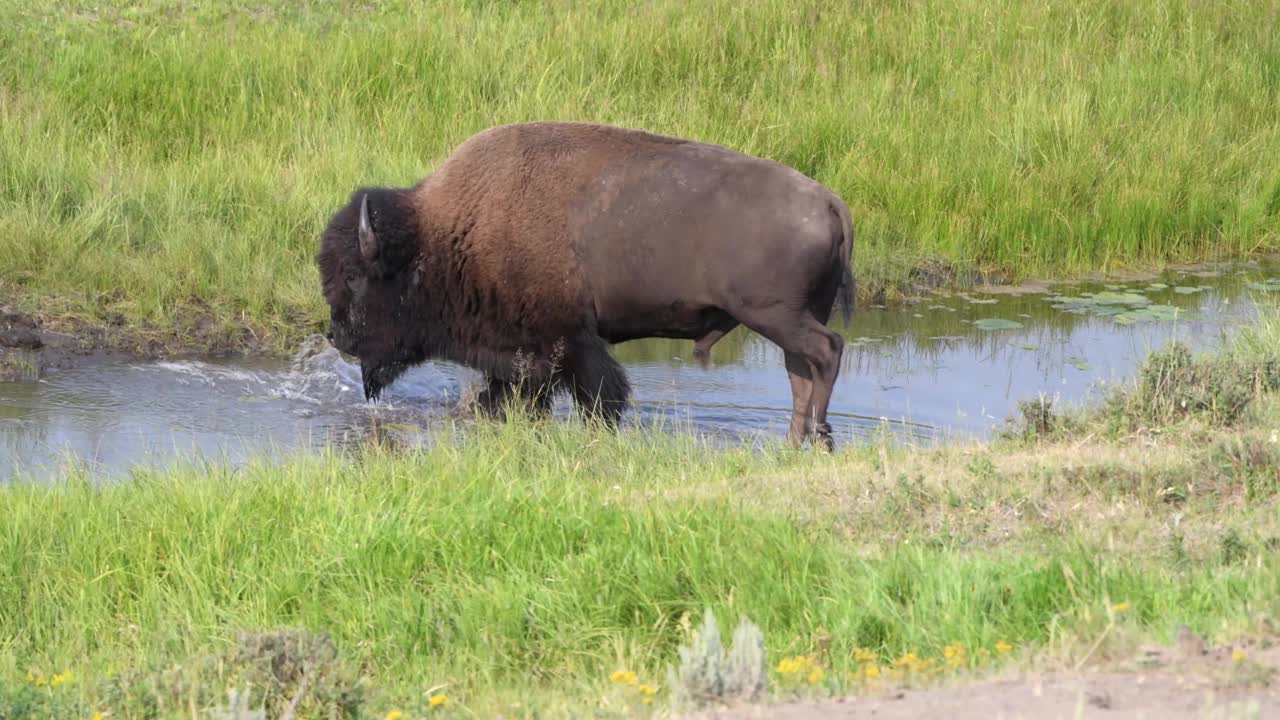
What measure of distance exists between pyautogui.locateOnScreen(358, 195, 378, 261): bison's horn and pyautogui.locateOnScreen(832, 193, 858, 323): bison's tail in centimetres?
233

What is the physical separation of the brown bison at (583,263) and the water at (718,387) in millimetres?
458

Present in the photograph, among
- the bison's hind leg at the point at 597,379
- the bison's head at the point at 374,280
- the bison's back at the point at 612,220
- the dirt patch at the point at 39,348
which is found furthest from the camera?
the dirt patch at the point at 39,348

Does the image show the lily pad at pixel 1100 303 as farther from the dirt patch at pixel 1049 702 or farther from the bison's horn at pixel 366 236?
the dirt patch at pixel 1049 702

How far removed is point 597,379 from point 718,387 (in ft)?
4.22

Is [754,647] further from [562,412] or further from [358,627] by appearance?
[562,412]

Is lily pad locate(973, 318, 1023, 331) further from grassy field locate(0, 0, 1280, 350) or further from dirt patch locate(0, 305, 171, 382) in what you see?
dirt patch locate(0, 305, 171, 382)

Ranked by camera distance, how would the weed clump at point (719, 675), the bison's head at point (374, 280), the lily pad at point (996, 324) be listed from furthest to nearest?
the lily pad at point (996, 324), the bison's head at point (374, 280), the weed clump at point (719, 675)

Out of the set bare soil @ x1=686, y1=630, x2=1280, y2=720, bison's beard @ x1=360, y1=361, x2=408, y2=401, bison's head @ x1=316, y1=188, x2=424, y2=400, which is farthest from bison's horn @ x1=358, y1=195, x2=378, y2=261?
bare soil @ x1=686, y1=630, x2=1280, y2=720

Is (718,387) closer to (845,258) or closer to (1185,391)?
(845,258)

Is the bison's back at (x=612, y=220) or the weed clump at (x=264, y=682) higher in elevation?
the bison's back at (x=612, y=220)

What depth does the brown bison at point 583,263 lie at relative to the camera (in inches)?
283

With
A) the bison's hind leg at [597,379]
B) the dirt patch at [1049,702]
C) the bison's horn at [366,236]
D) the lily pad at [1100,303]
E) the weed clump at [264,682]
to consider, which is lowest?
the lily pad at [1100,303]

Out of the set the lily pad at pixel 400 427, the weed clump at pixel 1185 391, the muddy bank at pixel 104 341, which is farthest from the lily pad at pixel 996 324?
the muddy bank at pixel 104 341

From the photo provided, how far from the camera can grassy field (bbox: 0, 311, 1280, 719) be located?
394cm
